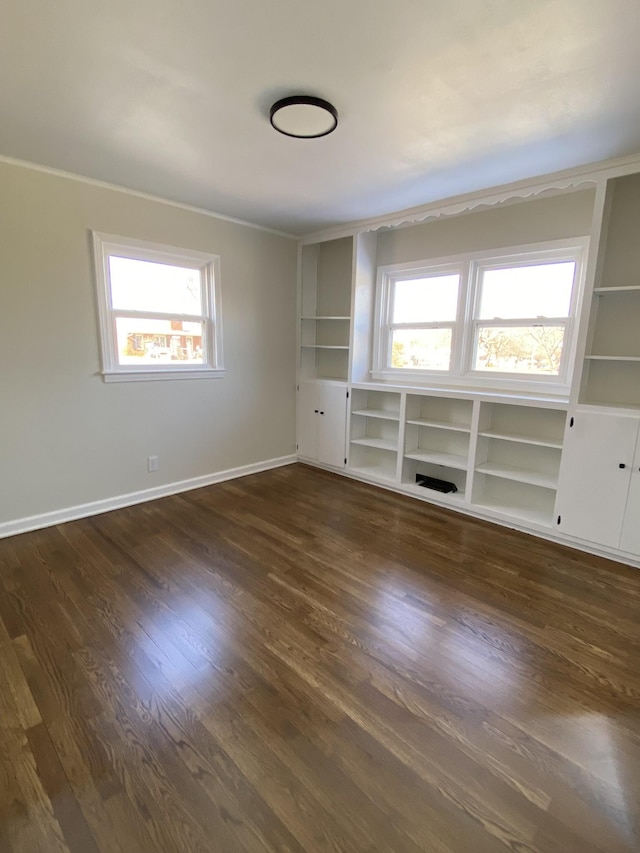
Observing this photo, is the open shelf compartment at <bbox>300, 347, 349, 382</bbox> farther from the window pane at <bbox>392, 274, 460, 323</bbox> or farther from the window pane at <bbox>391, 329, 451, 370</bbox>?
the window pane at <bbox>392, 274, 460, 323</bbox>

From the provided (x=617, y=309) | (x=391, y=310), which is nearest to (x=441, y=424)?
(x=391, y=310)

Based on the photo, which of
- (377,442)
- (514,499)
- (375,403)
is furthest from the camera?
(375,403)

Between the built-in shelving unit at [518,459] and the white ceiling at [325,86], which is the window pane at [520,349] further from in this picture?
the white ceiling at [325,86]

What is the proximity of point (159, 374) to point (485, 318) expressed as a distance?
2.91 m

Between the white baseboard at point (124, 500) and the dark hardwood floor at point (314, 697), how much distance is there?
0.16 meters

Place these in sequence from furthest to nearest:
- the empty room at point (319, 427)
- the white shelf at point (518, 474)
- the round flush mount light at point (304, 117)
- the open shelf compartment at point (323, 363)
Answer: the open shelf compartment at point (323, 363)
the white shelf at point (518, 474)
the round flush mount light at point (304, 117)
the empty room at point (319, 427)

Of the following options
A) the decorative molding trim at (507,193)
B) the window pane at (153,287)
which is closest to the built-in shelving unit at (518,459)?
the decorative molding trim at (507,193)

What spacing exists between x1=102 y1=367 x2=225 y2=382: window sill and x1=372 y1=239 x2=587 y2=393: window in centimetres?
172

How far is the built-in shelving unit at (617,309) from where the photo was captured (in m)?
2.71

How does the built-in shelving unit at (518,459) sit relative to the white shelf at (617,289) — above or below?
below

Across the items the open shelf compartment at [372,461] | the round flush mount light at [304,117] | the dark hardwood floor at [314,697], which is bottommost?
the dark hardwood floor at [314,697]

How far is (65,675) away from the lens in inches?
66.7

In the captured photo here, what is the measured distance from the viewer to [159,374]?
3.52 metres

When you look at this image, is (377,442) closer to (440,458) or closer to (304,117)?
(440,458)
